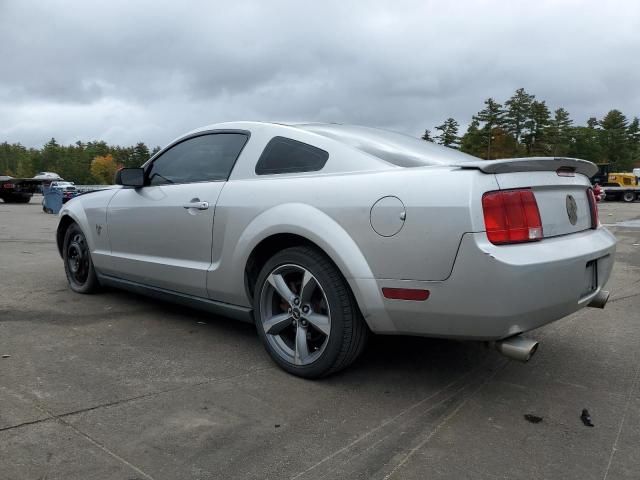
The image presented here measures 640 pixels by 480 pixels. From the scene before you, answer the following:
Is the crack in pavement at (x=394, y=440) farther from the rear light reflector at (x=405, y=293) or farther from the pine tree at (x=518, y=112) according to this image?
the pine tree at (x=518, y=112)

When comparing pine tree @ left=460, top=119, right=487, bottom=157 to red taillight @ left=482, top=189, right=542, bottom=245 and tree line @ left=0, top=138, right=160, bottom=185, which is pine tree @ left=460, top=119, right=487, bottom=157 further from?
red taillight @ left=482, top=189, right=542, bottom=245

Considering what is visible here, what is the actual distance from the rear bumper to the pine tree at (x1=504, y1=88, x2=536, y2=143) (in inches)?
3210

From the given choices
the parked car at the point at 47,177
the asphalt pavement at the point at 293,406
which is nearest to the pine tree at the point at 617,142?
the parked car at the point at 47,177

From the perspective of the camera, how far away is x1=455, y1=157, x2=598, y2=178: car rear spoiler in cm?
255

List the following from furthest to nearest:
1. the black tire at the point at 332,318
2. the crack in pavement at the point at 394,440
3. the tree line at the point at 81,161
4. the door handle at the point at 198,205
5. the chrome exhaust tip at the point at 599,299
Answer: the tree line at the point at 81,161, the door handle at the point at 198,205, the chrome exhaust tip at the point at 599,299, the black tire at the point at 332,318, the crack in pavement at the point at 394,440

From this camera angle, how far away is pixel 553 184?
2.84m

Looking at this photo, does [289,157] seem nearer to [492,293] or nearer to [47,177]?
[492,293]

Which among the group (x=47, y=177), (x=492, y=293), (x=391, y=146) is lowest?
(x=492, y=293)

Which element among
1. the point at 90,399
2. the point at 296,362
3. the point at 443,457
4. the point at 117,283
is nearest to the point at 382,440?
the point at 443,457

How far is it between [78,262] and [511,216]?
13.2 ft

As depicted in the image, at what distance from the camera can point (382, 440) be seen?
95.2 inches

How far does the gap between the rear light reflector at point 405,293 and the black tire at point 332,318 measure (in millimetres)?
257

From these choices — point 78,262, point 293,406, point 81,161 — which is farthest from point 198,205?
point 81,161

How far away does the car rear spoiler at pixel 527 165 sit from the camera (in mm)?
2551
